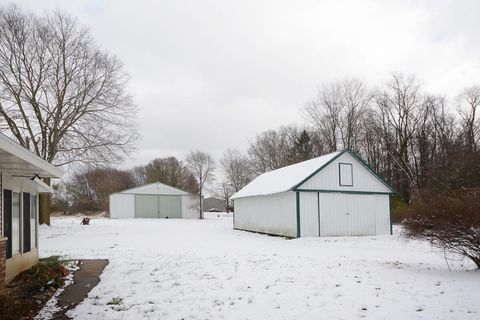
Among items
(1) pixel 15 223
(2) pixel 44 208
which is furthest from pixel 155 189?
(1) pixel 15 223

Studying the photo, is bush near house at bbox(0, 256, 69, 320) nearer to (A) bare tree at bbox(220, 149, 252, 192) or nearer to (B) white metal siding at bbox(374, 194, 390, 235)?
(B) white metal siding at bbox(374, 194, 390, 235)

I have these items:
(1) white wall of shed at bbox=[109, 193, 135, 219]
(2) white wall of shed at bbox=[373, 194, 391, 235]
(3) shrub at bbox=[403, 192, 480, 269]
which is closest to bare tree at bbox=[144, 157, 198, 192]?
(1) white wall of shed at bbox=[109, 193, 135, 219]

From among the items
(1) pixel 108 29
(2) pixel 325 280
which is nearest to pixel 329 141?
(1) pixel 108 29

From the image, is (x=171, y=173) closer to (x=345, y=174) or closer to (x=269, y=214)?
(x=269, y=214)

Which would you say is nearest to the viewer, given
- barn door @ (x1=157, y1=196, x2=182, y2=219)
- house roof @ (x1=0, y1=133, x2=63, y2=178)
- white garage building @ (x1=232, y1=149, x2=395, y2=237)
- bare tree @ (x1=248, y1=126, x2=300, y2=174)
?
house roof @ (x1=0, y1=133, x2=63, y2=178)

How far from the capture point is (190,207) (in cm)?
5084

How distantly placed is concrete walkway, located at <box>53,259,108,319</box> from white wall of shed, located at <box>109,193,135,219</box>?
36080 millimetres

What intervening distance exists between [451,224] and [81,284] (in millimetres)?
8400

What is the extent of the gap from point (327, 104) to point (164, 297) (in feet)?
142

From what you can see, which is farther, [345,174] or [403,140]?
[403,140]

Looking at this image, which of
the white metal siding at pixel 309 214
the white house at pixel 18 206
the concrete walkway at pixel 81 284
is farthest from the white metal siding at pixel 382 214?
the white house at pixel 18 206

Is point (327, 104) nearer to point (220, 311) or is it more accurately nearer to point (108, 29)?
point (108, 29)

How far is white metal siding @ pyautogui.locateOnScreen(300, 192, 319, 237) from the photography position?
20.3 metres

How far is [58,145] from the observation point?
28.9 metres
